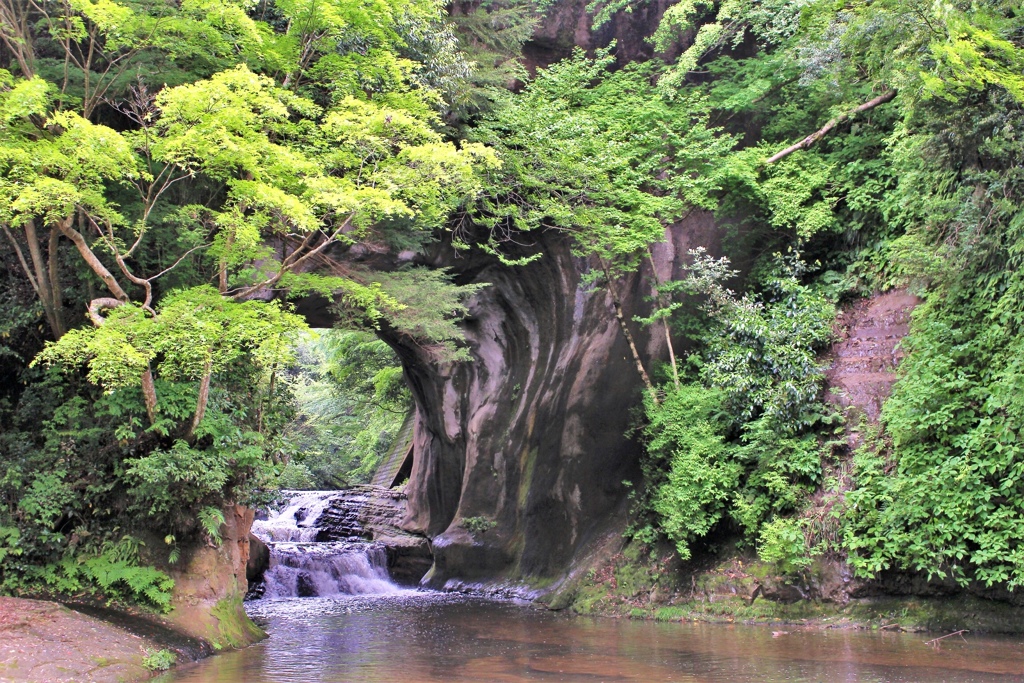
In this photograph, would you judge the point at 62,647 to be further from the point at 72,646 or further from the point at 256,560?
the point at 256,560

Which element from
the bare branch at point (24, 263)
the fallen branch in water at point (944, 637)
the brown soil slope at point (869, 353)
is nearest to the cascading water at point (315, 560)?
the bare branch at point (24, 263)

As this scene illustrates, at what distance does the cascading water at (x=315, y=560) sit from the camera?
16234 mm

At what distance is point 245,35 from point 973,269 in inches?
357

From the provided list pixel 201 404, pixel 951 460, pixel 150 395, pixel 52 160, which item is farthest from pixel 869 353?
pixel 52 160

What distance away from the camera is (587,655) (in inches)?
313

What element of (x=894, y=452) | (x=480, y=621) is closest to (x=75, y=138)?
(x=480, y=621)

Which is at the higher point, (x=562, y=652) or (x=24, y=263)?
(x=24, y=263)

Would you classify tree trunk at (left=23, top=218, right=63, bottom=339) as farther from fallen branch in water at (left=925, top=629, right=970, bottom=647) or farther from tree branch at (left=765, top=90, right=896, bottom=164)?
tree branch at (left=765, top=90, right=896, bottom=164)

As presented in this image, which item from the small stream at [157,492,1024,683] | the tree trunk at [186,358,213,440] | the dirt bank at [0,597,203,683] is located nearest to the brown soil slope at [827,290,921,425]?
the small stream at [157,492,1024,683]

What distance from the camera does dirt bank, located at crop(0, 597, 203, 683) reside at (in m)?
6.80

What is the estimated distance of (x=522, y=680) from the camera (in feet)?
21.8

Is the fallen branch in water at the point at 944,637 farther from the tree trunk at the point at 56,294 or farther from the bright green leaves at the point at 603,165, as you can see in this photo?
the tree trunk at the point at 56,294

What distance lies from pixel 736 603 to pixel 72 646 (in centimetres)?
774

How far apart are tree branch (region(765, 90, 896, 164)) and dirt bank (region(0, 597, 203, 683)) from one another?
1142 cm
